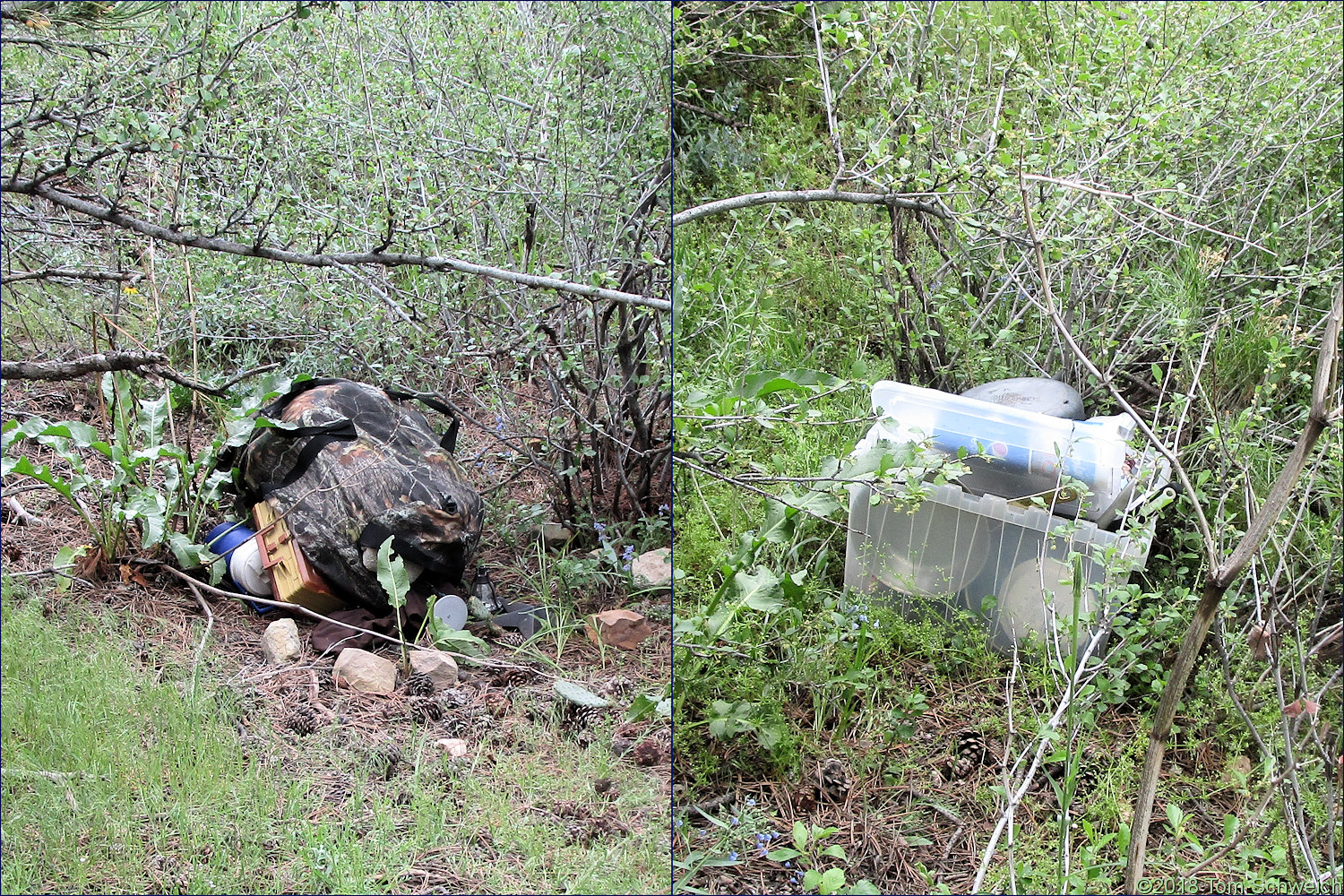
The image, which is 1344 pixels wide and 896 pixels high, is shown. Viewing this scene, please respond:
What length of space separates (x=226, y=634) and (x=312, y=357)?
3.28 feet

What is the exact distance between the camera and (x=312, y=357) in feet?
8.77

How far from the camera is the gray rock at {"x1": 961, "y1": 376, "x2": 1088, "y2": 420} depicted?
4.83ft

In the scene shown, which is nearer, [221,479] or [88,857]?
[88,857]

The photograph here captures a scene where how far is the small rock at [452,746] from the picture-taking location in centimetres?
144

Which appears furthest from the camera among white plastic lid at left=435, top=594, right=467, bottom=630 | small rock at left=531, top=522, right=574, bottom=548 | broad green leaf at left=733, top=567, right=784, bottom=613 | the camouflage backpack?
small rock at left=531, top=522, right=574, bottom=548

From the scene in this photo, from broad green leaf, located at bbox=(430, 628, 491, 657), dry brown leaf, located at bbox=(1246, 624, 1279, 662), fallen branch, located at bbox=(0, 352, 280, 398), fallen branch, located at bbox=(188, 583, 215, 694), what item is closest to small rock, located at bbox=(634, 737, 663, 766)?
broad green leaf, located at bbox=(430, 628, 491, 657)

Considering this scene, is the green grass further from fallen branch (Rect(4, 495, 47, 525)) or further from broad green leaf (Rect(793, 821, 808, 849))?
fallen branch (Rect(4, 495, 47, 525))

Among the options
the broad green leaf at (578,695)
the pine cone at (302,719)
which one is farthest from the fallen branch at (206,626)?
the broad green leaf at (578,695)

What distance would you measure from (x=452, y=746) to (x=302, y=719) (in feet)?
0.83

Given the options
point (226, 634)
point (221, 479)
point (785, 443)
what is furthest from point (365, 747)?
point (221, 479)

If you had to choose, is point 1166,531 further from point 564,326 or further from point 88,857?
point 88,857

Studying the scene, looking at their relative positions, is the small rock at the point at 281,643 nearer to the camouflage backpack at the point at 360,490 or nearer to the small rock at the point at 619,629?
the camouflage backpack at the point at 360,490

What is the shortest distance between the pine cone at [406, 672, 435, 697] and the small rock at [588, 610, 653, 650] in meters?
0.28

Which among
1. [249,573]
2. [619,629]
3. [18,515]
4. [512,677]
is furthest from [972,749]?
[18,515]
